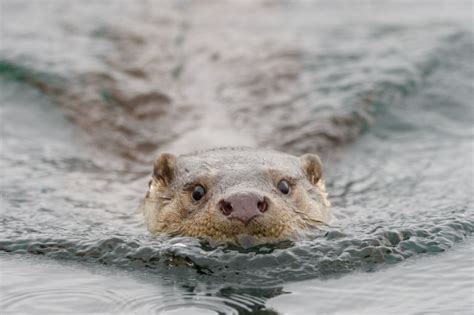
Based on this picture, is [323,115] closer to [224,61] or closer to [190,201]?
[224,61]

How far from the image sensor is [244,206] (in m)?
7.11

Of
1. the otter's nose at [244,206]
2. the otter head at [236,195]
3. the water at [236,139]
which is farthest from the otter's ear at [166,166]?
the otter's nose at [244,206]

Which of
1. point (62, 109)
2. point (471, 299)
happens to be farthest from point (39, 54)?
point (471, 299)

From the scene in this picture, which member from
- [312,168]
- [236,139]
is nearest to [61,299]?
[312,168]

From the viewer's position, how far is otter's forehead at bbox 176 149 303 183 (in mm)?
7816

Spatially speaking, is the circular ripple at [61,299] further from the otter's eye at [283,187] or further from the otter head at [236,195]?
the otter's eye at [283,187]

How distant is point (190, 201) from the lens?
312 inches

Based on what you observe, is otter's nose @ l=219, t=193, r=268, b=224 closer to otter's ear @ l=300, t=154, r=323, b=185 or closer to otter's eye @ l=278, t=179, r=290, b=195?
otter's eye @ l=278, t=179, r=290, b=195

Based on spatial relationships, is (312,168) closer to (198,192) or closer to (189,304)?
(198,192)

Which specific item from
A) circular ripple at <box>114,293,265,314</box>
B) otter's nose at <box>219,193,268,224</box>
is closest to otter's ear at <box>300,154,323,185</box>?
otter's nose at <box>219,193,268,224</box>

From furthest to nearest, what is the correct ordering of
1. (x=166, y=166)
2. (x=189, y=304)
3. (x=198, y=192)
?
(x=166, y=166) < (x=198, y=192) < (x=189, y=304)

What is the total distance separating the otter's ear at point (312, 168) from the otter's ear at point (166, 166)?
3.67 ft

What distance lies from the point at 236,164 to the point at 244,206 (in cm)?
93

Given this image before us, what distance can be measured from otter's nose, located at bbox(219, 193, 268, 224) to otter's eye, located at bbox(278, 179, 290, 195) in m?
0.77
